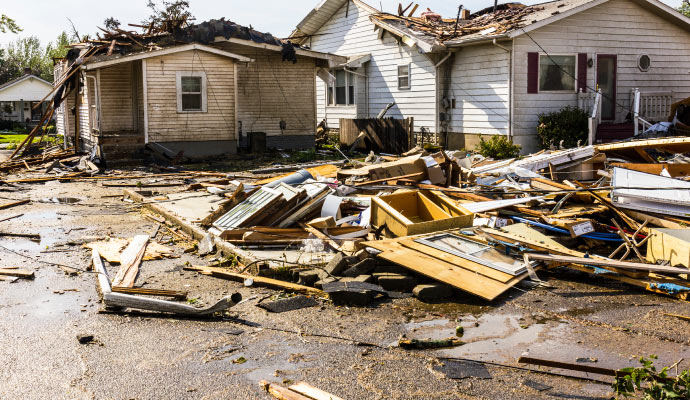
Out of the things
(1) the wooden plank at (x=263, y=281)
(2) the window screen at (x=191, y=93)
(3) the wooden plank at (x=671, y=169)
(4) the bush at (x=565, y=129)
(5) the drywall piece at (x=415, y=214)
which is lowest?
(1) the wooden plank at (x=263, y=281)

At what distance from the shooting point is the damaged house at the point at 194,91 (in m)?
23.3

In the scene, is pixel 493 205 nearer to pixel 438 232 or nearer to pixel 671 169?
pixel 438 232

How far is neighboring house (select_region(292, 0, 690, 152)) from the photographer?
21.4 metres

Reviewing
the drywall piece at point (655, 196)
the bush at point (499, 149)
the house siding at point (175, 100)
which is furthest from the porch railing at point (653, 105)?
the house siding at point (175, 100)

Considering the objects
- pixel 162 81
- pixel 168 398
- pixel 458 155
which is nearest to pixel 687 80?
pixel 458 155

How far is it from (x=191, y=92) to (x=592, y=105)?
13.2 meters

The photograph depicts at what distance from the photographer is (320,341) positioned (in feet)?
19.7

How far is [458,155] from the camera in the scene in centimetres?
1931

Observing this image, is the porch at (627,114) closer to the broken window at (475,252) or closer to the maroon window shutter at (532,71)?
the maroon window shutter at (532,71)

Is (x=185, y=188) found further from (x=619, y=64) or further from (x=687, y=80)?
(x=687, y=80)

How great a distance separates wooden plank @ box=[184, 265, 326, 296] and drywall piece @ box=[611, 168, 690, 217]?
173 inches

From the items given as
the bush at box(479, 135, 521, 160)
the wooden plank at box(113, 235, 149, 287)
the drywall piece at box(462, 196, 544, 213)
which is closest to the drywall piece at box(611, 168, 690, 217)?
the drywall piece at box(462, 196, 544, 213)

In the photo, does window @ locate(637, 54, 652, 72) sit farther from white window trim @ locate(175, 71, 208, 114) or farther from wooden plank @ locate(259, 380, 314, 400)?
wooden plank @ locate(259, 380, 314, 400)

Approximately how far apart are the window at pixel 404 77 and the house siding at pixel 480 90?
7.49ft
